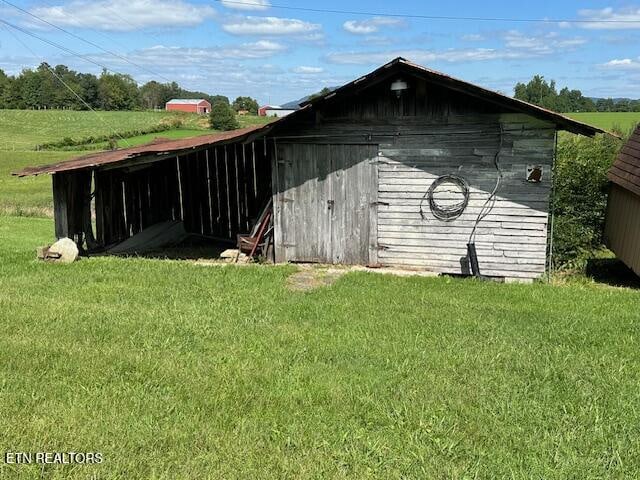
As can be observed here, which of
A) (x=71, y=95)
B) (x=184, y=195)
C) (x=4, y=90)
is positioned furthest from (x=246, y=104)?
(x=184, y=195)

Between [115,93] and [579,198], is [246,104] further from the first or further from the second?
[579,198]

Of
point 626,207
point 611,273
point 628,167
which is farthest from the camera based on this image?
point 611,273

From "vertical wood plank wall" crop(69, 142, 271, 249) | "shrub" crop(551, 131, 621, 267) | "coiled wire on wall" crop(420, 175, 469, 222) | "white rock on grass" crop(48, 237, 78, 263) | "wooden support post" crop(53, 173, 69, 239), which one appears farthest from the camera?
"shrub" crop(551, 131, 621, 267)

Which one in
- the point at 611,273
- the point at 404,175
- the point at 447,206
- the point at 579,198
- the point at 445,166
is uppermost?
the point at 445,166

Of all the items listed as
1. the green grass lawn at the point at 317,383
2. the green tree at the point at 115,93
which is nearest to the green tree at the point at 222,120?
the green tree at the point at 115,93

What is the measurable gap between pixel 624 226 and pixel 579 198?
1.55 metres

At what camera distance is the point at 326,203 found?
37.7 feet

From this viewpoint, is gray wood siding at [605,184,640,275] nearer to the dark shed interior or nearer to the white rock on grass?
the dark shed interior

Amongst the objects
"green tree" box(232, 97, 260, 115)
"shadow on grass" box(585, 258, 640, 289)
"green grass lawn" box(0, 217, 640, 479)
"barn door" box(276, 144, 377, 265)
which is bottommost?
"shadow on grass" box(585, 258, 640, 289)

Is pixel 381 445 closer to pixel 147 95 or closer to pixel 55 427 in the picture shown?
pixel 55 427

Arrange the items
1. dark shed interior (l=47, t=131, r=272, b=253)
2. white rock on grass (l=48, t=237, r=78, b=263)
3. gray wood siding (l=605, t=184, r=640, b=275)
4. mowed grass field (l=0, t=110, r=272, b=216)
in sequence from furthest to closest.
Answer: mowed grass field (l=0, t=110, r=272, b=216)
dark shed interior (l=47, t=131, r=272, b=253)
gray wood siding (l=605, t=184, r=640, b=275)
white rock on grass (l=48, t=237, r=78, b=263)

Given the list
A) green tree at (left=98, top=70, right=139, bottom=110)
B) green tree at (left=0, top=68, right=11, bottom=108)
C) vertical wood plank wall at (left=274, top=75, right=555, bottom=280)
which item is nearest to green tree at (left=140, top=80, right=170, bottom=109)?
green tree at (left=98, top=70, right=139, bottom=110)

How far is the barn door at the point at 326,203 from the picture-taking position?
1125cm

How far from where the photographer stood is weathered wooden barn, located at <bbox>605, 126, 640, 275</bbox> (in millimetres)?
12508
